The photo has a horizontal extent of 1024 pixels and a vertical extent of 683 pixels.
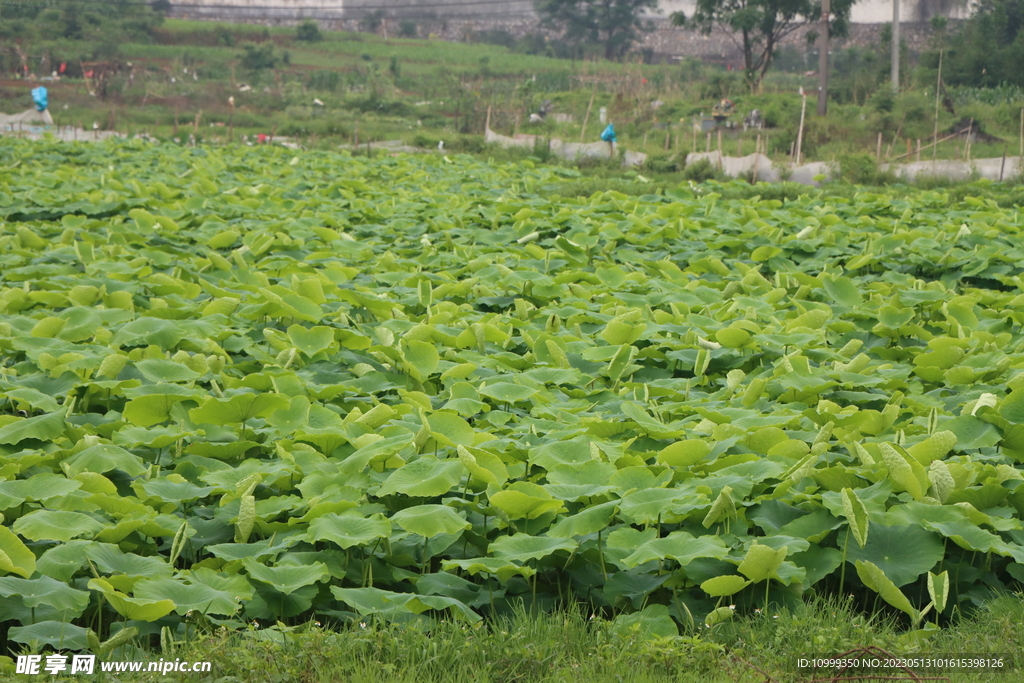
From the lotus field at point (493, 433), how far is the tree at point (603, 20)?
103ft

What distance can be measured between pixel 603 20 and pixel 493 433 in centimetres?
3519

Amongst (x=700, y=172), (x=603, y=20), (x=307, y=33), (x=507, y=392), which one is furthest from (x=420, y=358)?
(x=603, y=20)

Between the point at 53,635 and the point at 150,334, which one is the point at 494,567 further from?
the point at 150,334

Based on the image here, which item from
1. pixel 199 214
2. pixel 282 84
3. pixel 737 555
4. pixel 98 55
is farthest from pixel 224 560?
pixel 98 55

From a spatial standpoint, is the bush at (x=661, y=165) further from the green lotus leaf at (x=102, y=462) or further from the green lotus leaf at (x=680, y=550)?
the green lotus leaf at (x=680, y=550)

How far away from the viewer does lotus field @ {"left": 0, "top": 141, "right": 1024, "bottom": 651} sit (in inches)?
79.9

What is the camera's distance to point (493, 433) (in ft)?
9.34

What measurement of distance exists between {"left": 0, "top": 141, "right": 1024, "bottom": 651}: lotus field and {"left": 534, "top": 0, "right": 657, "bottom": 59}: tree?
31475 mm

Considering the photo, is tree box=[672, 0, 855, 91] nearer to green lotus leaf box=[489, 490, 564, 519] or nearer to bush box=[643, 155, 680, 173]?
bush box=[643, 155, 680, 173]

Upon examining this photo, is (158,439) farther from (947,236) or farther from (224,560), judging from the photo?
(947,236)

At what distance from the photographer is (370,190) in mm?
8273

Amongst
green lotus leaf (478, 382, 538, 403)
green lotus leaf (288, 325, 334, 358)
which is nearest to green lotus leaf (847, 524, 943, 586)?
green lotus leaf (478, 382, 538, 403)

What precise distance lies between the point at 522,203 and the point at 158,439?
5046 mm

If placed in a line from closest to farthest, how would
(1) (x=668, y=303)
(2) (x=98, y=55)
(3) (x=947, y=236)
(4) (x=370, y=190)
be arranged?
1. (1) (x=668, y=303)
2. (3) (x=947, y=236)
3. (4) (x=370, y=190)
4. (2) (x=98, y=55)
